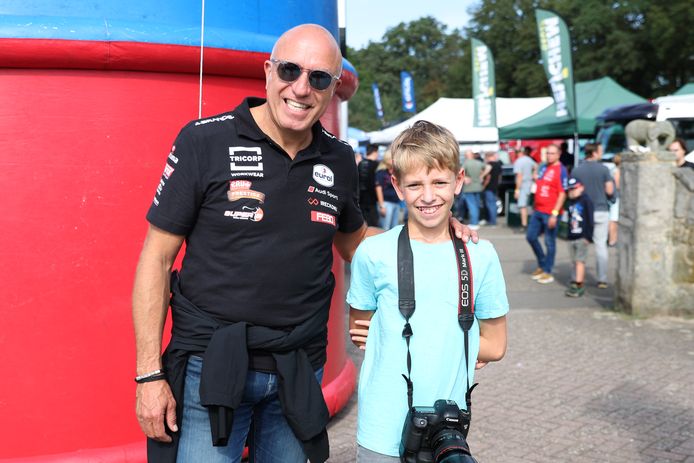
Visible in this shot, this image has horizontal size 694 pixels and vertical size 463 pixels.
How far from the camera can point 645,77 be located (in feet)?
136

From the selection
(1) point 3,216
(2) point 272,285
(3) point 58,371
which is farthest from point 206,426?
(1) point 3,216

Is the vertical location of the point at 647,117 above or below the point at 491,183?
above

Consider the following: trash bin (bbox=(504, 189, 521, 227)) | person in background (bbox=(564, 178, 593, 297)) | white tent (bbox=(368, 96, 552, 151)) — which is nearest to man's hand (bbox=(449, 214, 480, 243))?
person in background (bbox=(564, 178, 593, 297))

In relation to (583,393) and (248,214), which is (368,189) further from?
(248,214)

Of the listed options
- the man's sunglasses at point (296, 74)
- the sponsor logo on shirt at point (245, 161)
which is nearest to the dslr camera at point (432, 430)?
the sponsor logo on shirt at point (245, 161)

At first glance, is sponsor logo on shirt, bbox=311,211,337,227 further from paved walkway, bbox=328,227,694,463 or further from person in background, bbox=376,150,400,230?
person in background, bbox=376,150,400,230

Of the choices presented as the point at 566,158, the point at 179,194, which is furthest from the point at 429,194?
the point at 566,158

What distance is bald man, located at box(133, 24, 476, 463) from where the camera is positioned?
7.33 ft

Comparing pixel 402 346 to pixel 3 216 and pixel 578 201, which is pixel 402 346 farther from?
pixel 578 201

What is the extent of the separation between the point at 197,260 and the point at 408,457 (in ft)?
2.77

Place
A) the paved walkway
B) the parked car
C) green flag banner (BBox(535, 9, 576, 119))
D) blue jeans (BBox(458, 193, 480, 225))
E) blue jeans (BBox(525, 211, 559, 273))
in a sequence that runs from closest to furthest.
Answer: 1. the paved walkway
2. blue jeans (BBox(525, 211, 559, 273))
3. green flag banner (BBox(535, 9, 576, 119))
4. blue jeans (BBox(458, 193, 480, 225))
5. the parked car

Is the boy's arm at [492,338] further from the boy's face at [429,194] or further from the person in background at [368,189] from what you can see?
the person in background at [368,189]

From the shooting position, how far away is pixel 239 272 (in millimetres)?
2250

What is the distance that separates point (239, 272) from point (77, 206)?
141cm
